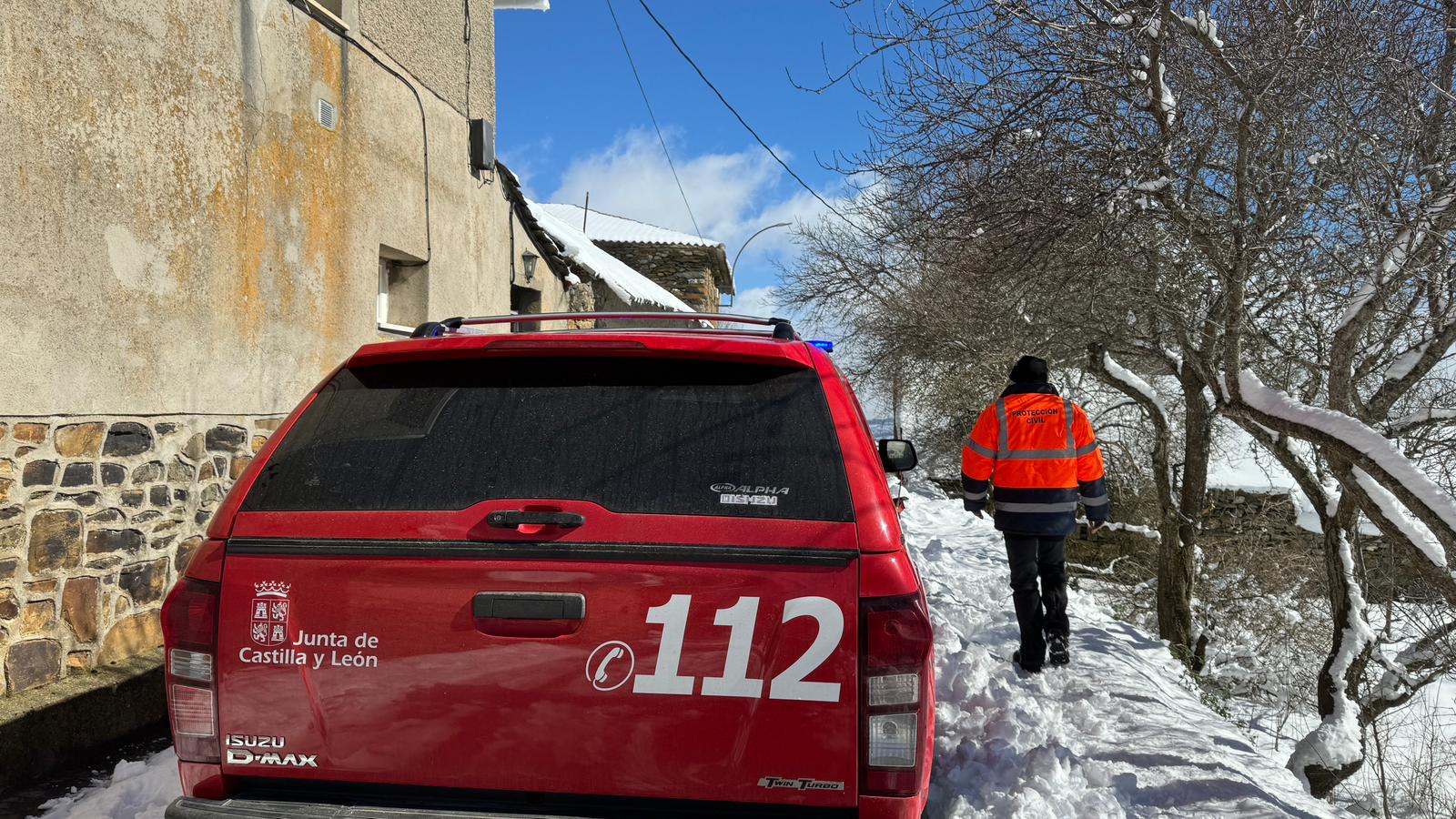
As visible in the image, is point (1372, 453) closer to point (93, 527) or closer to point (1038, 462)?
point (1038, 462)

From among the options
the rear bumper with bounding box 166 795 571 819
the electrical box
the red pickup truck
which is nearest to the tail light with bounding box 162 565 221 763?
the red pickup truck

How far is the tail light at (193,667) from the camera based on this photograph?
7.16 ft

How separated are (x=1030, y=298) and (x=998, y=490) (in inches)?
219

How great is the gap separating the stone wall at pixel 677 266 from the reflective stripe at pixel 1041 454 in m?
23.0

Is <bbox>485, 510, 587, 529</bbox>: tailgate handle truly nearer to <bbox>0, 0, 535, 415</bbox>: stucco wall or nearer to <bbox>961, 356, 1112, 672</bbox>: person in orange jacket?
<bbox>0, 0, 535, 415</bbox>: stucco wall

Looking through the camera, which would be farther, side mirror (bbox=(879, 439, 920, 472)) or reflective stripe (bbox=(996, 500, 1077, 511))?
Result: reflective stripe (bbox=(996, 500, 1077, 511))

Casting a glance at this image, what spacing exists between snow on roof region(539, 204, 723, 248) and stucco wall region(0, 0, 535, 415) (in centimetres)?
1959

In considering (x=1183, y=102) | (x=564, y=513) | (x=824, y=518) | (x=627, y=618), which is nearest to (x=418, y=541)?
(x=564, y=513)

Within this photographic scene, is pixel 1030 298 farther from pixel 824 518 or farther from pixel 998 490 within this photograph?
pixel 824 518

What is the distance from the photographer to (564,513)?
2.15 metres

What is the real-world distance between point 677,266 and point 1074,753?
2504 cm

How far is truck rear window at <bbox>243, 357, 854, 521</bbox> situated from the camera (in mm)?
2209

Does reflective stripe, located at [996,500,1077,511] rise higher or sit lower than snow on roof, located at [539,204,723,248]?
lower

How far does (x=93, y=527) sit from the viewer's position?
4.92 m
